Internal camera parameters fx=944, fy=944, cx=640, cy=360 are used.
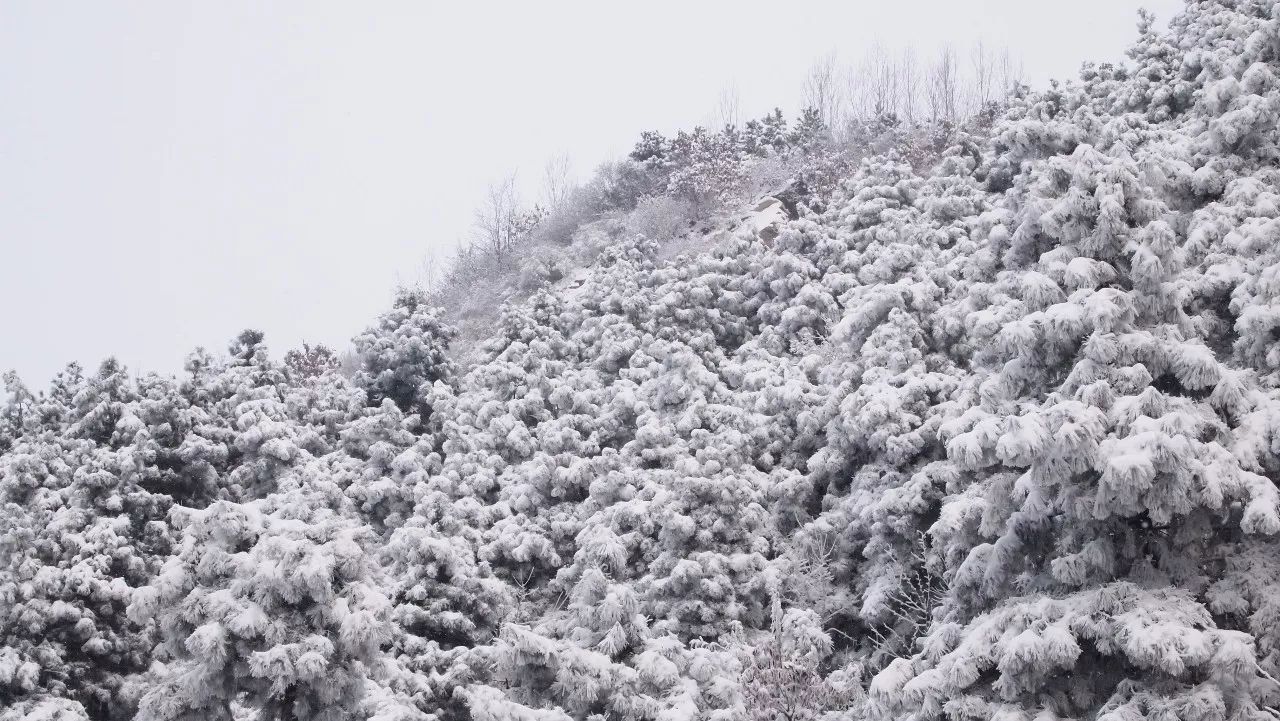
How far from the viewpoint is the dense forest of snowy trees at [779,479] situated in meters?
10.8

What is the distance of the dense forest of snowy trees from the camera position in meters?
10.8

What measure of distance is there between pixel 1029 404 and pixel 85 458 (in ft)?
72.2

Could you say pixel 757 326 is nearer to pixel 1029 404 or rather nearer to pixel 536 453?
pixel 536 453

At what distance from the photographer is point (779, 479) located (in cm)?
2211

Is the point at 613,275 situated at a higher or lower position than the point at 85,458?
higher

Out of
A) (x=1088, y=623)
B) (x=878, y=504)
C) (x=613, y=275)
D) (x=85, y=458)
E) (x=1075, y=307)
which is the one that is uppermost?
(x=613, y=275)

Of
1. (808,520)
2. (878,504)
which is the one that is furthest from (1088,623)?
(808,520)

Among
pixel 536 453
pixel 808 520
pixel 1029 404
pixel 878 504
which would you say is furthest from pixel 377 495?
pixel 1029 404

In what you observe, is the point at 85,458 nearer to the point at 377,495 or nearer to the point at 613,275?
the point at 377,495

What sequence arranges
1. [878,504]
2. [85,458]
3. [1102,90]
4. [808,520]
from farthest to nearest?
1. [1102,90]
2. [85,458]
3. [808,520]
4. [878,504]

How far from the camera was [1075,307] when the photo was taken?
1167 cm

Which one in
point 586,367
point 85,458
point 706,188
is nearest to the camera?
point 85,458

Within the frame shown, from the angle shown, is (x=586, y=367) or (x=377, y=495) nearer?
→ (x=377, y=495)

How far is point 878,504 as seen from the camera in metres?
19.0
